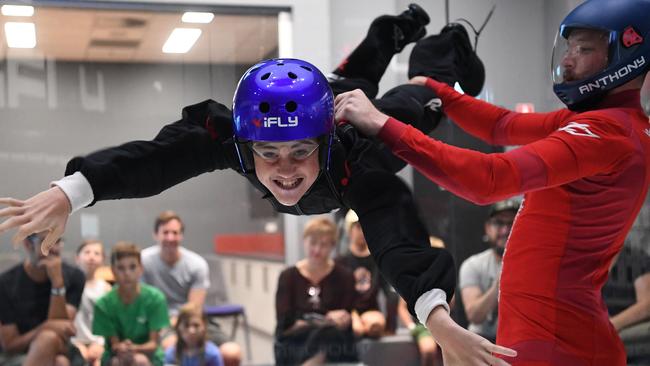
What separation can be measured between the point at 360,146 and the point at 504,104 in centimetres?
265

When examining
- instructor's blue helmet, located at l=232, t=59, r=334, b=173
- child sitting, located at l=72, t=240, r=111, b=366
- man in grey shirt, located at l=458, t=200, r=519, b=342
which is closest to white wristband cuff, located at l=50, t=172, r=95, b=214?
instructor's blue helmet, located at l=232, t=59, r=334, b=173

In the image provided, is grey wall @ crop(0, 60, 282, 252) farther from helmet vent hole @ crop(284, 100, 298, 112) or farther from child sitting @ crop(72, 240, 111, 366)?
helmet vent hole @ crop(284, 100, 298, 112)

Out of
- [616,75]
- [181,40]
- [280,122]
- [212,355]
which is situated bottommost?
[212,355]

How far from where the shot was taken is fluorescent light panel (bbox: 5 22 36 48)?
423cm

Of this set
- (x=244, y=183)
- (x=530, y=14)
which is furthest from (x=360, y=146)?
(x=244, y=183)

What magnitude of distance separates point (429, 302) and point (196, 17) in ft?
8.71

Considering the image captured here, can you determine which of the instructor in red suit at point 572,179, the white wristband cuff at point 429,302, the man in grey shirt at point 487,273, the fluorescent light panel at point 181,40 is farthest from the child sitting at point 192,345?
the white wristband cuff at point 429,302

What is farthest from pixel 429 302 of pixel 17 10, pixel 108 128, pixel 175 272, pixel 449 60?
pixel 175 272

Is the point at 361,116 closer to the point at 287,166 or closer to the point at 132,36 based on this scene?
the point at 287,166

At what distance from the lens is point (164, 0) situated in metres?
4.90

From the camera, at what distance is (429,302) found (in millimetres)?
2389

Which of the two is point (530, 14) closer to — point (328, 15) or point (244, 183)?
point (328, 15)

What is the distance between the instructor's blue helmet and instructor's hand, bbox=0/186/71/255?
0.52 meters

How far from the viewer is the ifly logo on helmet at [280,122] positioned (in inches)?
100
